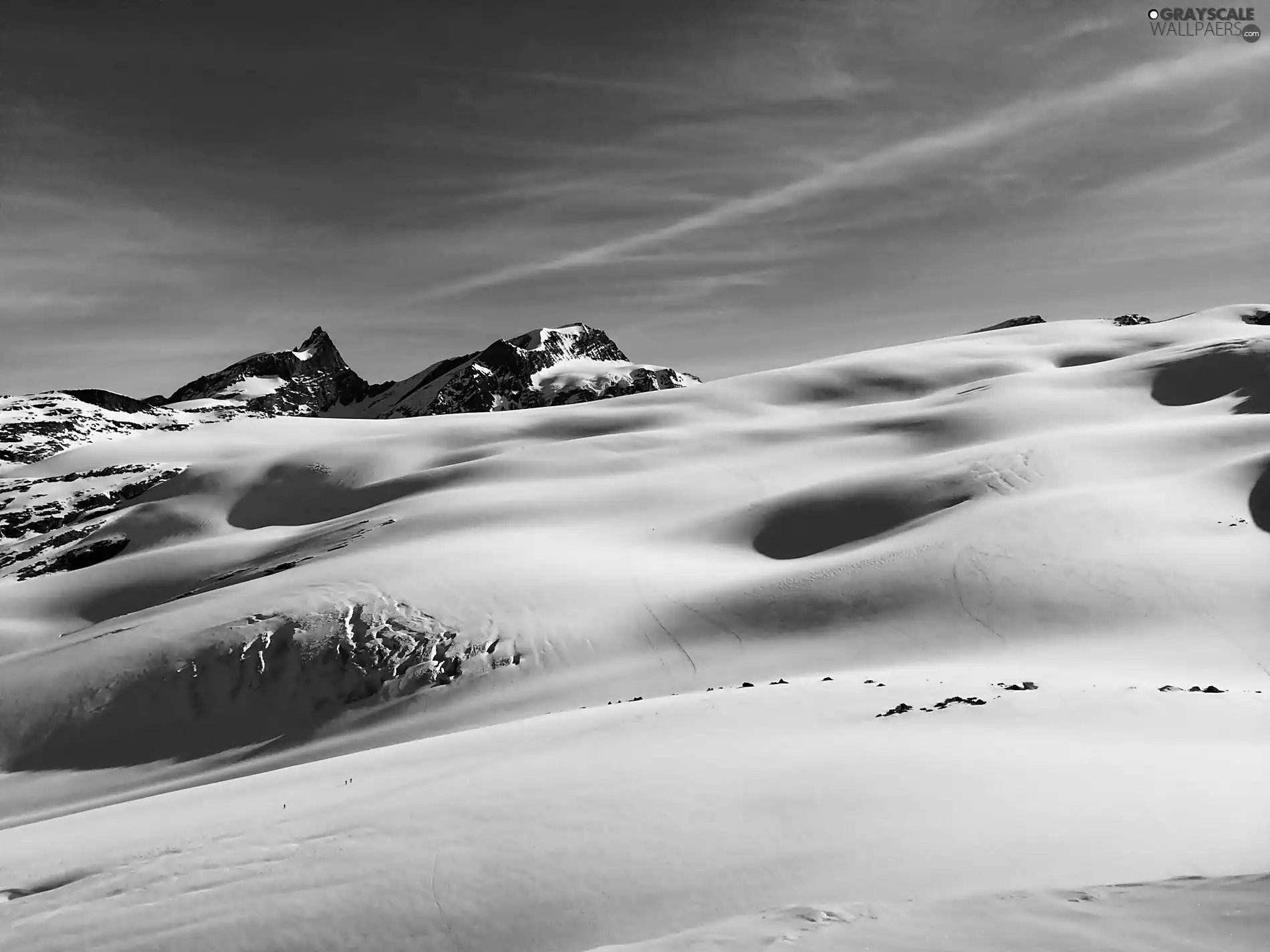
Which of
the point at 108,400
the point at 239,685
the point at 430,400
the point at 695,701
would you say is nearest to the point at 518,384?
the point at 430,400

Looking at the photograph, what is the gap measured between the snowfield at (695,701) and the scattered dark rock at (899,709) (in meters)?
0.23

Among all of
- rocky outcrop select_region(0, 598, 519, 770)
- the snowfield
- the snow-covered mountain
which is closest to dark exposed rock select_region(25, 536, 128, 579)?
the snowfield

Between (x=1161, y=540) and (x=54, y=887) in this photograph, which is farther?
(x=1161, y=540)

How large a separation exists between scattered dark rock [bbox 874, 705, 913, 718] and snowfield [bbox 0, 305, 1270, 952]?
8.9 inches

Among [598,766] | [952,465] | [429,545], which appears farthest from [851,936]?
[952,465]

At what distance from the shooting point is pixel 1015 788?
944 centimetres

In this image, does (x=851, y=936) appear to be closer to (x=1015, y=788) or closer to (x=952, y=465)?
(x=1015, y=788)

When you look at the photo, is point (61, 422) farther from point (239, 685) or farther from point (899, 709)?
point (899, 709)

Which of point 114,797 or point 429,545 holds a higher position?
point 429,545

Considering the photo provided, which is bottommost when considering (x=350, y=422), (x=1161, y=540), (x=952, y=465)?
(x=1161, y=540)

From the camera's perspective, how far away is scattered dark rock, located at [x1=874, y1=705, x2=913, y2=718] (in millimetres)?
13039

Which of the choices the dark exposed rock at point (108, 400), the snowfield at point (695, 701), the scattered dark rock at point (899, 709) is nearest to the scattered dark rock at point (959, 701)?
the snowfield at point (695, 701)

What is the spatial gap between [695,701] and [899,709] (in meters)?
4.03

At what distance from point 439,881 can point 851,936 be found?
15.1ft
